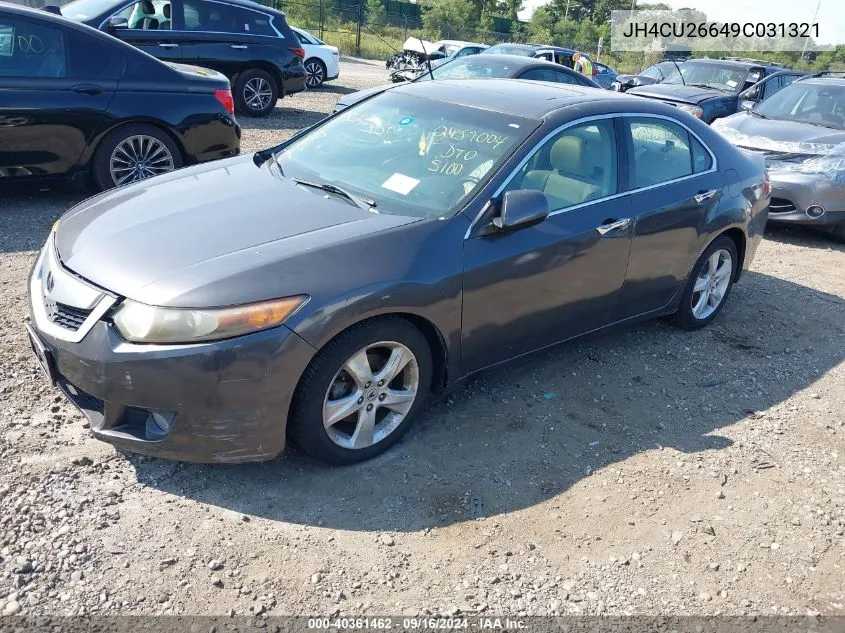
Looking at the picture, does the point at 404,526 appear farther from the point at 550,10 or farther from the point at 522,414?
the point at 550,10

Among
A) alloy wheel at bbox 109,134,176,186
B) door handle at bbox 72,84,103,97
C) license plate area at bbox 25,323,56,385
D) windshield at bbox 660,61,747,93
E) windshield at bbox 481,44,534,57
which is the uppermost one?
windshield at bbox 481,44,534,57

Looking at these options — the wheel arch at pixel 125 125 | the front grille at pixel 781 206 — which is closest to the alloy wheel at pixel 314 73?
the wheel arch at pixel 125 125

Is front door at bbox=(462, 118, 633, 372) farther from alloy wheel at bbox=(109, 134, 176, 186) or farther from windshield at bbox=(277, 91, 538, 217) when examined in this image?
alloy wheel at bbox=(109, 134, 176, 186)

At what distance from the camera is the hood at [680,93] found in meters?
11.9

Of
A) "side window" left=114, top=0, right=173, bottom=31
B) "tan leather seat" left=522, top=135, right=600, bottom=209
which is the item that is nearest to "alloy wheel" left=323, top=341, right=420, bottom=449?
"tan leather seat" left=522, top=135, right=600, bottom=209

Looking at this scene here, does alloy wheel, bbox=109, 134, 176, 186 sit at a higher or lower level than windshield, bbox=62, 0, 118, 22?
lower

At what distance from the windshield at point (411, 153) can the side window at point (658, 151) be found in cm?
87

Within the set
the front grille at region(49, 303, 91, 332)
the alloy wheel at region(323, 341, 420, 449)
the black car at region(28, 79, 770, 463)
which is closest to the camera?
the black car at region(28, 79, 770, 463)

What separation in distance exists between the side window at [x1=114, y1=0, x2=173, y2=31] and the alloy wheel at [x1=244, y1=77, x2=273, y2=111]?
58.0 inches

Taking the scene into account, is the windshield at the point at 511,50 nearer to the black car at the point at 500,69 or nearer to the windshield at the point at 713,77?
the windshield at the point at 713,77

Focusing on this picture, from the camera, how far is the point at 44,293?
3.34 m

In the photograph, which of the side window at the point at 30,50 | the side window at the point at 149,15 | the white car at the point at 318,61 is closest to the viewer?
the side window at the point at 30,50

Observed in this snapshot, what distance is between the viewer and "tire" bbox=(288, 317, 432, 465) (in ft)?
10.5

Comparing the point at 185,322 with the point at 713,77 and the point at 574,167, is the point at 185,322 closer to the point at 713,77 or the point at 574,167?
the point at 574,167
